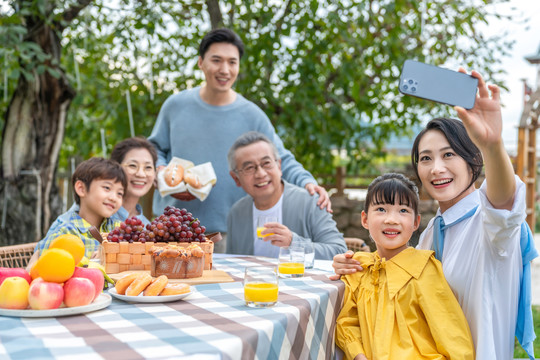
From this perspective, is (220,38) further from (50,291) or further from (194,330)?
(194,330)

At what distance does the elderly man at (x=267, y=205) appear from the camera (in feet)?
9.41

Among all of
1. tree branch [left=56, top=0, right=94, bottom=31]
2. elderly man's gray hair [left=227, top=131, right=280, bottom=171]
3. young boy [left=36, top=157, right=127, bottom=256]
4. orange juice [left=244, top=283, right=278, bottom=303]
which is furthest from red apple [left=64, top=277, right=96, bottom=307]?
tree branch [left=56, top=0, right=94, bottom=31]

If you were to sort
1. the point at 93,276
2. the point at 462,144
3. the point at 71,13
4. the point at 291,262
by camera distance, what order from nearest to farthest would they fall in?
the point at 93,276
the point at 462,144
the point at 291,262
the point at 71,13

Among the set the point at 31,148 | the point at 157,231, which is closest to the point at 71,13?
the point at 31,148

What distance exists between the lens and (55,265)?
4.61 feet

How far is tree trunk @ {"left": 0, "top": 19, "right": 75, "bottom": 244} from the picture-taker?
16.1 ft

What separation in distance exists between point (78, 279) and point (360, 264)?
98 cm

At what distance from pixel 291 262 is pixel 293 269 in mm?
34

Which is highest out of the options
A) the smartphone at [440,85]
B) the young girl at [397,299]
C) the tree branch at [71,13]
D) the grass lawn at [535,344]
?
the tree branch at [71,13]

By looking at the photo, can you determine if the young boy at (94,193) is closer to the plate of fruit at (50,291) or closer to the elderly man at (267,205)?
the elderly man at (267,205)

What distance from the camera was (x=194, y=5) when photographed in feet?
19.0

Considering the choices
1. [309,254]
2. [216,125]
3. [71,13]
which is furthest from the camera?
[71,13]

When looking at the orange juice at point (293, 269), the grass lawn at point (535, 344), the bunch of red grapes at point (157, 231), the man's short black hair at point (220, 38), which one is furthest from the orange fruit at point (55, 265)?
the grass lawn at point (535, 344)

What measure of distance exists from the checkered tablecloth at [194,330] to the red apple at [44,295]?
42 millimetres
